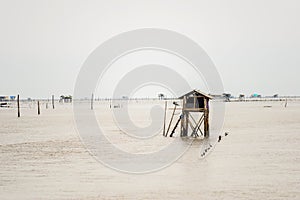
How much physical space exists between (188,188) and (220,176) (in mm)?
1919

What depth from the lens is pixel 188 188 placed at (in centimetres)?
1136

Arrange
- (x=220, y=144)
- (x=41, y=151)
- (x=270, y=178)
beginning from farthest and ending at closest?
(x=220, y=144)
(x=41, y=151)
(x=270, y=178)

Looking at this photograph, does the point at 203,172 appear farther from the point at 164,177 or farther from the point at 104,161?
the point at 104,161

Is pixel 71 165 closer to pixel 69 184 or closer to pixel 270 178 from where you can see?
pixel 69 184

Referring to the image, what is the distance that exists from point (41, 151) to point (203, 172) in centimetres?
928

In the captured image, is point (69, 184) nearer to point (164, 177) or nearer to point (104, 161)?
point (164, 177)

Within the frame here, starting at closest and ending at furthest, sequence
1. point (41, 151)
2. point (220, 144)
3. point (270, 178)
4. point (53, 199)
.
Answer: point (53, 199) < point (270, 178) < point (41, 151) < point (220, 144)

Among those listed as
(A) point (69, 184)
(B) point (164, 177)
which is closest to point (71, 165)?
(A) point (69, 184)

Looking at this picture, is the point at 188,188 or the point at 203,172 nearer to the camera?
the point at 188,188

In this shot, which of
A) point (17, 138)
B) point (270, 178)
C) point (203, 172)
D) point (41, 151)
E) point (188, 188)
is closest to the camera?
point (188, 188)

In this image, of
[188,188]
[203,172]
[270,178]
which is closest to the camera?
[188,188]

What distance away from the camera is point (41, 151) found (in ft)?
63.4

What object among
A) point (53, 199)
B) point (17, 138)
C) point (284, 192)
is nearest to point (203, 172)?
point (284, 192)

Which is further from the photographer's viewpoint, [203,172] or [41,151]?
[41,151]
